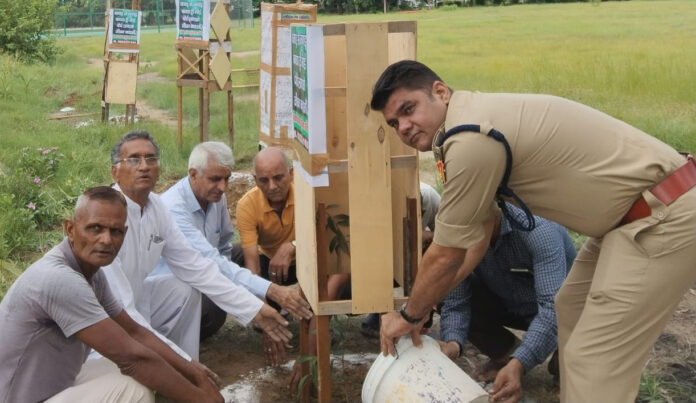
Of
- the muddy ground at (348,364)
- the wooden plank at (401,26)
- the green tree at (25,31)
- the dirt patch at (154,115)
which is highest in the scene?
the green tree at (25,31)

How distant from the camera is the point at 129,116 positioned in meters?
13.5

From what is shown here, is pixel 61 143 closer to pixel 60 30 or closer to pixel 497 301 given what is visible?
pixel 497 301

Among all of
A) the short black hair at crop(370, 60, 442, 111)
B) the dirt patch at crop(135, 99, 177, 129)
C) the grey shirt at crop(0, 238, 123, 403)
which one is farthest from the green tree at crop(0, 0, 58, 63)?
the short black hair at crop(370, 60, 442, 111)

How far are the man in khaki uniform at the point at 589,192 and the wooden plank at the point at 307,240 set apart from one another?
0.72 m

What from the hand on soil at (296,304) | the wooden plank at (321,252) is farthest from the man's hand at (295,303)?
the wooden plank at (321,252)

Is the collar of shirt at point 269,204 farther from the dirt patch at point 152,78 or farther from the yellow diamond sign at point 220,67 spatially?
the dirt patch at point 152,78

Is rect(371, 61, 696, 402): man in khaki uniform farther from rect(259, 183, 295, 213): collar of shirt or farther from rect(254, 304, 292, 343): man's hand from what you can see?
rect(259, 183, 295, 213): collar of shirt

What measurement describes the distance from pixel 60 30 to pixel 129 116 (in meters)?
28.8

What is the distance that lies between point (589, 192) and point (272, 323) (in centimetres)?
190

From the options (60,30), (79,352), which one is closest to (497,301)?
(79,352)

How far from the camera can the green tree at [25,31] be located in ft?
74.9

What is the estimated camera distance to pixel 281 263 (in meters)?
5.10

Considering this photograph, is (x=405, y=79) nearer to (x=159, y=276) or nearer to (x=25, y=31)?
(x=159, y=276)

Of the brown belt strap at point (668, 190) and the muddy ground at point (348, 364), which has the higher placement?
the brown belt strap at point (668, 190)
